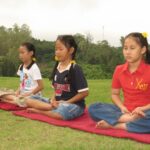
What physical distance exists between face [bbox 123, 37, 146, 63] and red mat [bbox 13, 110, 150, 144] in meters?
0.89

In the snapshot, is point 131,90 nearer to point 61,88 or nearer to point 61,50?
point 61,88

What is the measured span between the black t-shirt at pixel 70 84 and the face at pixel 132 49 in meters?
0.84

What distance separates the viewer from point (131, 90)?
470 centimetres

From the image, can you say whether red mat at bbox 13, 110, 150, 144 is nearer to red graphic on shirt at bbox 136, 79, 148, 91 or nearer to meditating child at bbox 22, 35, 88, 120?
meditating child at bbox 22, 35, 88, 120

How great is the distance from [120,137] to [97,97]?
161 inches

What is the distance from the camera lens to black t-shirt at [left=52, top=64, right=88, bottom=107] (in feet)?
17.2

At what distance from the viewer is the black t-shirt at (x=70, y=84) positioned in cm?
523

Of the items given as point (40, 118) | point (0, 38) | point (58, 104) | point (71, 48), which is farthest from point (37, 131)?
point (0, 38)

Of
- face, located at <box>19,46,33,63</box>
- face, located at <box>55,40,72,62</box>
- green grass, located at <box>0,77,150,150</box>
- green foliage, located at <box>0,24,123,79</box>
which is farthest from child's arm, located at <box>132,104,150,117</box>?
green foliage, located at <box>0,24,123,79</box>

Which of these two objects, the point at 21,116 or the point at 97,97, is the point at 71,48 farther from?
the point at 97,97

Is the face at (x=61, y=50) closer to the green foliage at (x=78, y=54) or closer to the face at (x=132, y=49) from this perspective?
the face at (x=132, y=49)

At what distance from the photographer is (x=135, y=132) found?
13.5 feet

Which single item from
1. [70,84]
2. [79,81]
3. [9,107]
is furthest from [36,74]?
[79,81]

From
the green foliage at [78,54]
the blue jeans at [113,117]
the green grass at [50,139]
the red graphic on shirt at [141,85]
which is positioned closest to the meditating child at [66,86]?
the blue jeans at [113,117]
